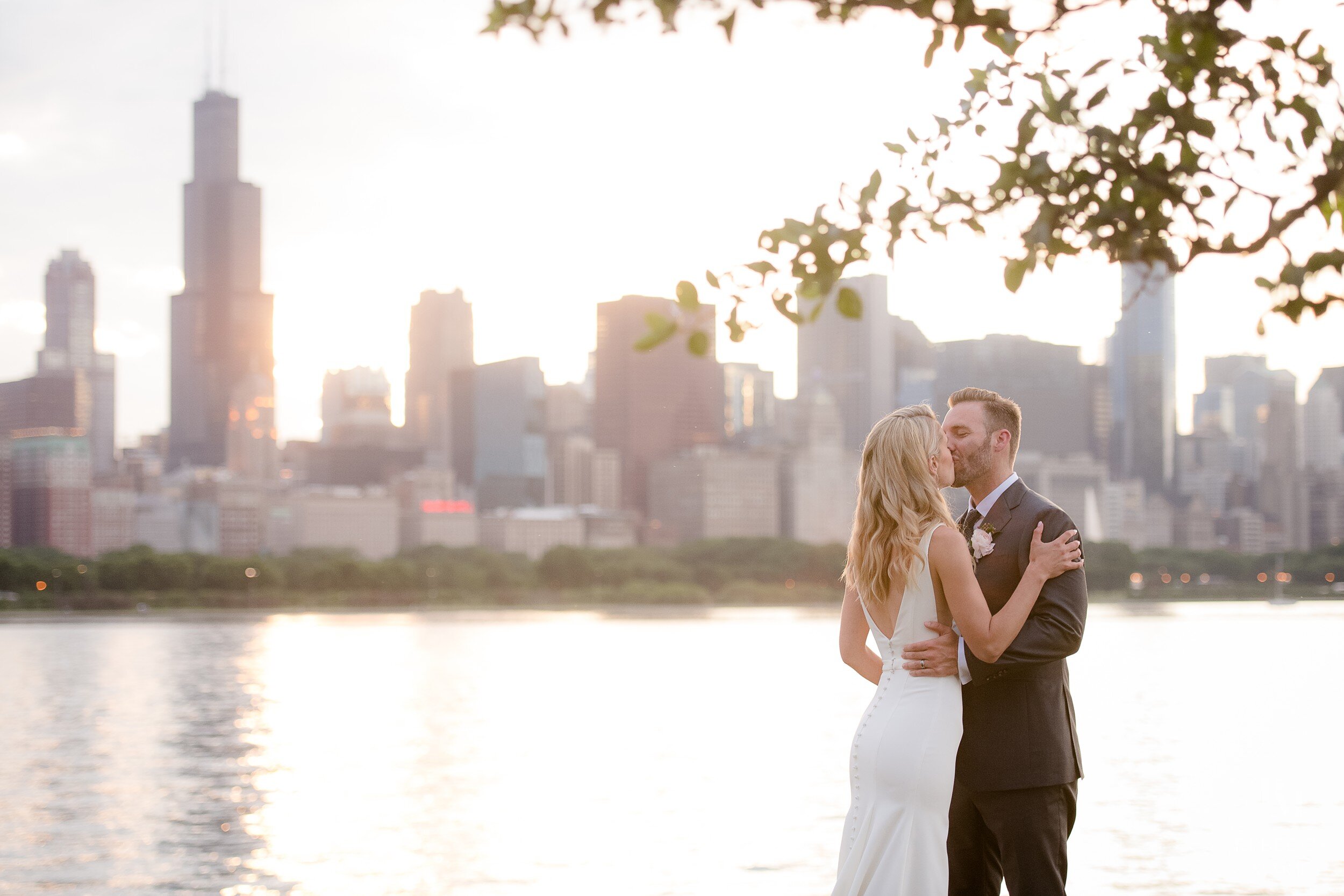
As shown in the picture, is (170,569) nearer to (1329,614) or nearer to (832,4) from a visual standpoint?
(1329,614)

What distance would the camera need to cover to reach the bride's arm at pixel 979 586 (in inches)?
197

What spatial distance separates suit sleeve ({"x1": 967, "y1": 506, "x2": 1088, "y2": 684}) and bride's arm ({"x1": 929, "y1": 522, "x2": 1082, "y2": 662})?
4cm

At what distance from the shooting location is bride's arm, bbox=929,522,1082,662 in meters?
4.99

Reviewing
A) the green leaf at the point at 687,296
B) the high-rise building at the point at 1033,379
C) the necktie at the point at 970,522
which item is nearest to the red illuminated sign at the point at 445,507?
the high-rise building at the point at 1033,379

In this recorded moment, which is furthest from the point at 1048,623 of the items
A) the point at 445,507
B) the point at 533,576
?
the point at 445,507

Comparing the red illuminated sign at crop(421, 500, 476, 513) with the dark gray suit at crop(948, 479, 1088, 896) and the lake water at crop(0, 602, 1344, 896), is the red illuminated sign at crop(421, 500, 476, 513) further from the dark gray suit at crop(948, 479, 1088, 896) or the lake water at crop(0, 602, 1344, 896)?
the dark gray suit at crop(948, 479, 1088, 896)

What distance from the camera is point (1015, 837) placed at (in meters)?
5.34

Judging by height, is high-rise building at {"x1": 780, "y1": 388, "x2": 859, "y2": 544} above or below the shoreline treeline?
above

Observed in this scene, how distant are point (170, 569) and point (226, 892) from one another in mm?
111240

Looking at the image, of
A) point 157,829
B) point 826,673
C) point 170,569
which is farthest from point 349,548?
point 157,829

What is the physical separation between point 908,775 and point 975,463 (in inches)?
45.3

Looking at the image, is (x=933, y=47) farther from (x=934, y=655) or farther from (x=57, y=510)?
(x=57, y=510)

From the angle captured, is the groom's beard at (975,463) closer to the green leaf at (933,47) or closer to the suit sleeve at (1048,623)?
the suit sleeve at (1048,623)

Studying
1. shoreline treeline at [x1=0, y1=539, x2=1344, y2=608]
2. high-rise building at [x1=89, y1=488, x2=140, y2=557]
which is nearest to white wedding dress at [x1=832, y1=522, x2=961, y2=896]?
shoreline treeline at [x1=0, y1=539, x2=1344, y2=608]
